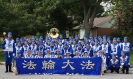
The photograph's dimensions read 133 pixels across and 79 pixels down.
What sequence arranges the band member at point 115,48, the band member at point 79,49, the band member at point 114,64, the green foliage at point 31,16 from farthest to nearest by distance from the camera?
the green foliage at point 31,16, the band member at point 79,49, the band member at point 115,48, the band member at point 114,64

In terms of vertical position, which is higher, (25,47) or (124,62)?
(25,47)

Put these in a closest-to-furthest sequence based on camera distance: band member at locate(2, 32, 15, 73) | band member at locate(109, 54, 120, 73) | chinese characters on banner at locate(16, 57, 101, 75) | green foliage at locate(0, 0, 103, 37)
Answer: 1. chinese characters on banner at locate(16, 57, 101, 75)
2. band member at locate(109, 54, 120, 73)
3. band member at locate(2, 32, 15, 73)
4. green foliage at locate(0, 0, 103, 37)

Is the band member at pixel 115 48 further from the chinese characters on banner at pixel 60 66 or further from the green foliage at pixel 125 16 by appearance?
the green foliage at pixel 125 16

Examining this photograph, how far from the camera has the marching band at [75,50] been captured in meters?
14.4

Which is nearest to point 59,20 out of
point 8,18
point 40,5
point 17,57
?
point 40,5

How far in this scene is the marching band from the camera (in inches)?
567

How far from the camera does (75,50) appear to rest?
15312mm

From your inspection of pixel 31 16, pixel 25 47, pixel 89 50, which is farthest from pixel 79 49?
pixel 31 16

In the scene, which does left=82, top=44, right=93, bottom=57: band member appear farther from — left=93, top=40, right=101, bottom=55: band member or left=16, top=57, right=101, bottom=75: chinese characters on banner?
left=16, top=57, right=101, bottom=75: chinese characters on banner

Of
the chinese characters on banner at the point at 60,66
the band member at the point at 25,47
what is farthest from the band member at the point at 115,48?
the band member at the point at 25,47

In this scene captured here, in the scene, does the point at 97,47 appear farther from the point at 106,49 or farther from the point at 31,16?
the point at 31,16

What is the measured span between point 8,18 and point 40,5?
6.87 m

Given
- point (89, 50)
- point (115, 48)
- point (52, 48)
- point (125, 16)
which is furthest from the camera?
point (125, 16)

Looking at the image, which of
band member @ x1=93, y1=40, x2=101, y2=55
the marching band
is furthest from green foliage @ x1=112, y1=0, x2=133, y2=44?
band member @ x1=93, y1=40, x2=101, y2=55
